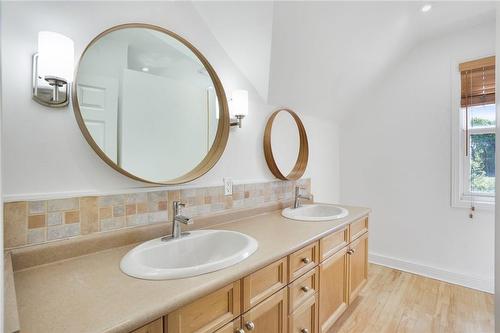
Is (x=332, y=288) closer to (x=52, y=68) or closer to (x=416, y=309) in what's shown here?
(x=416, y=309)

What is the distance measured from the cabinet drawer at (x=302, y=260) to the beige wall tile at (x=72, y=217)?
0.96m

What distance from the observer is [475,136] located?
2414 millimetres

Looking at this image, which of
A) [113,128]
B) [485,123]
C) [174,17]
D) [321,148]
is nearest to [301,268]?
[113,128]

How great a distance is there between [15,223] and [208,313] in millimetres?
788

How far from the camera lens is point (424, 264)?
2.60 metres

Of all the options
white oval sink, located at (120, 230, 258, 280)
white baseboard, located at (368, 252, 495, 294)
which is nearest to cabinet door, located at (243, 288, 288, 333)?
white oval sink, located at (120, 230, 258, 280)

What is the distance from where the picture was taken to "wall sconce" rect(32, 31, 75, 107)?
916mm

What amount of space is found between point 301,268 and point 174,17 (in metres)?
1.54

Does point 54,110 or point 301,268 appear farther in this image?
point 301,268

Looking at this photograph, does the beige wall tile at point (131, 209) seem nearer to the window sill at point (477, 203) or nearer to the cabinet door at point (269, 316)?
the cabinet door at point (269, 316)

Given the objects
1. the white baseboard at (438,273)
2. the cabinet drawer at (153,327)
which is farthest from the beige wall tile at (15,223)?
the white baseboard at (438,273)

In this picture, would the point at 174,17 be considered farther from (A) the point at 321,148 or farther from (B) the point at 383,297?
(B) the point at 383,297

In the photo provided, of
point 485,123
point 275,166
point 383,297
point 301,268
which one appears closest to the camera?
point 301,268

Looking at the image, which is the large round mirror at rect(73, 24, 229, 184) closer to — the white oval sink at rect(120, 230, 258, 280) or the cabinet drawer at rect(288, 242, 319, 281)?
the white oval sink at rect(120, 230, 258, 280)
